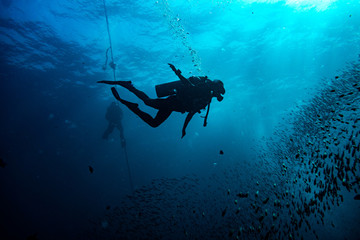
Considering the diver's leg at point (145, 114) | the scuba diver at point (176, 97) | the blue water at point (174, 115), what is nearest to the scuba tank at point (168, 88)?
the scuba diver at point (176, 97)

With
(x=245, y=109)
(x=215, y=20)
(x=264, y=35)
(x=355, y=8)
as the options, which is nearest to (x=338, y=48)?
(x=355, y=8)

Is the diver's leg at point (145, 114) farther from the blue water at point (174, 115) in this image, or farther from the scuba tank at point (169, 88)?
the blue water at point (174, 115)

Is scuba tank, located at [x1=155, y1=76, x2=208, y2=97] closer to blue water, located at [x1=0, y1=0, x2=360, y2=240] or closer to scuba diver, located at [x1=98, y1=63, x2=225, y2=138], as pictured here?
scuba diver, located at [x1=98, y1=63, x2=225, y2=138]

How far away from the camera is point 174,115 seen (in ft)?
143

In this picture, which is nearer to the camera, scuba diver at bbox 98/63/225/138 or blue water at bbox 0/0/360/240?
scuba diver at bbox 98/63/225/138

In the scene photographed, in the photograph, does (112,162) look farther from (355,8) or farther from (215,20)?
(355,8)

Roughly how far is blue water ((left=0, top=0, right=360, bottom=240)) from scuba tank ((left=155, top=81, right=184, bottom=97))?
5.23m

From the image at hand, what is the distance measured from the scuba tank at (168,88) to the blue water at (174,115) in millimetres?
5226

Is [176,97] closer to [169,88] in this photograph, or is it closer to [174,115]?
[169,88]

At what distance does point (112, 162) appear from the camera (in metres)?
63.1

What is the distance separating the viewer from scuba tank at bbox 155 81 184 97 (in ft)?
16.6

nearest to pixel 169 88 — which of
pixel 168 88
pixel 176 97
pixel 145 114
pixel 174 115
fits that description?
pixel 168 88

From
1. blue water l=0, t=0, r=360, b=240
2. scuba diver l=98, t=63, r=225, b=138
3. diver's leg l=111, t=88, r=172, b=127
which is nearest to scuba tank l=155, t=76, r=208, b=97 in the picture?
scuba diver l=98, t=63, r=225, b=138

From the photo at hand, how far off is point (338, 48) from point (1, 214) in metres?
58.3
